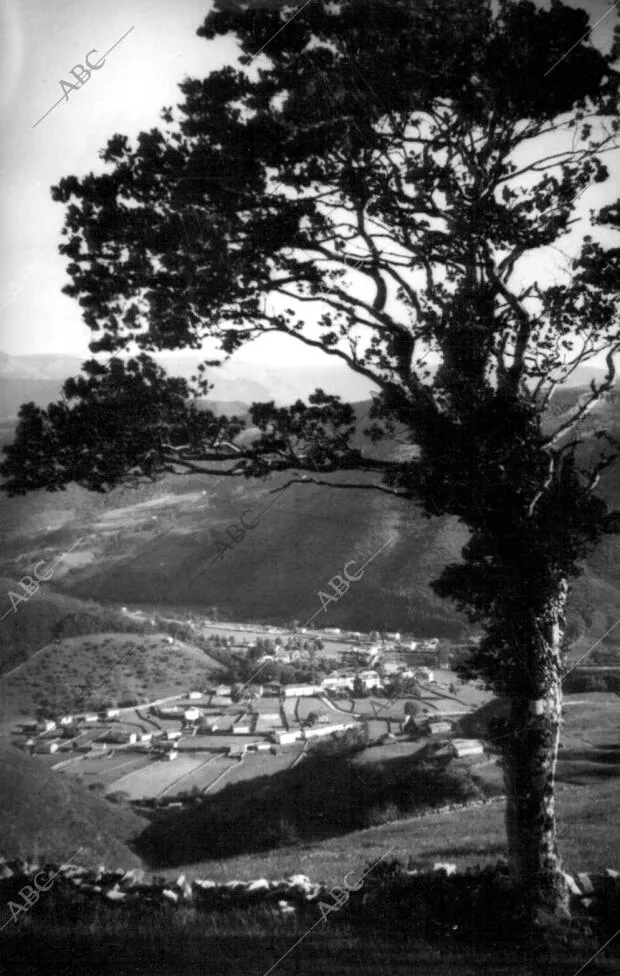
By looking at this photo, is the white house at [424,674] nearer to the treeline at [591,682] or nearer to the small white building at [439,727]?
the small white building at [439,727]

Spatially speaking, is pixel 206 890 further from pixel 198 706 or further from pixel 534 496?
pixel 198 706

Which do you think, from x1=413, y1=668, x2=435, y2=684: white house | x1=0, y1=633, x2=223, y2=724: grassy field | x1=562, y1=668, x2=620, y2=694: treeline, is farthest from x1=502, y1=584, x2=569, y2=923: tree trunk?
x1=562, y1=668, x2=620, y2=694: treeline

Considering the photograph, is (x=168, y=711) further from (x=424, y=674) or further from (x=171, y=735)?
(x=424, y=674)

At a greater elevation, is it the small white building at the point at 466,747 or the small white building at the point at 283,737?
the small white building at the point at 466,747

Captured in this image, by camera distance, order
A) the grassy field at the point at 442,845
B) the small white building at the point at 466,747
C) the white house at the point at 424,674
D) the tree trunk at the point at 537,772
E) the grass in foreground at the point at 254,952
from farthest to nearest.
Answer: the white house at the point at 424,674 → the small white building at the point at 466,747 → the grassy field at the point at 442,845 → the tree trunk at the point at 537,772 → the grass in foreground at the point at 254,952

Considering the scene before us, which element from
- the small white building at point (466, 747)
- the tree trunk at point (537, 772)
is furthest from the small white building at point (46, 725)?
the tree trunk at point (537, 772)

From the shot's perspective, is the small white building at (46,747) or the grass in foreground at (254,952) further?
the small white building at (46,747)
